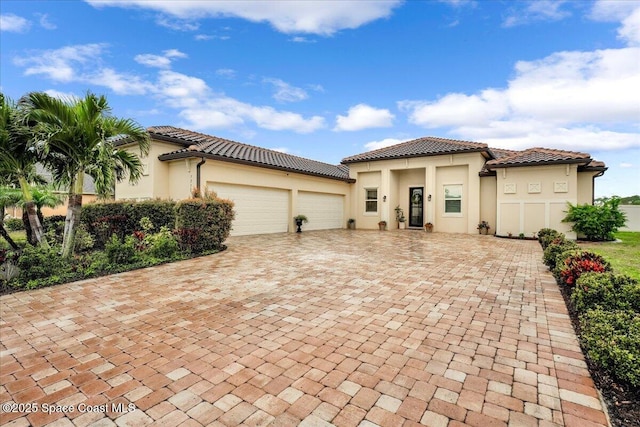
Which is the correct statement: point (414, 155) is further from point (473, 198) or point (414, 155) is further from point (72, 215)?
point (72, 215)

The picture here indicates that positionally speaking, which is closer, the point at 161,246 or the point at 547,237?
the point at 161,246

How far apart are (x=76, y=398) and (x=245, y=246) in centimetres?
803

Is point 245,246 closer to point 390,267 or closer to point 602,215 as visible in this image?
point 390,267

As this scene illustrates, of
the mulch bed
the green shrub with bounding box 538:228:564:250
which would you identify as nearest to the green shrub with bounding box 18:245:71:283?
the mulch bed

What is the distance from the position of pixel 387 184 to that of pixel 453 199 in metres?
3.70

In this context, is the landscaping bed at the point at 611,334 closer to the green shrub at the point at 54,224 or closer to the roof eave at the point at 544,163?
the roof eave at the point at 544,163

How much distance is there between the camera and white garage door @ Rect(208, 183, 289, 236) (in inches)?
516

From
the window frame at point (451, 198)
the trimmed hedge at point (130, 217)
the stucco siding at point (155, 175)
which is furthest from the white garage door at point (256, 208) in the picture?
the window frame at point (451, 198)

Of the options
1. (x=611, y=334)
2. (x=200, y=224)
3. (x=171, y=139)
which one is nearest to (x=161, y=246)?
(x=200, y=224)

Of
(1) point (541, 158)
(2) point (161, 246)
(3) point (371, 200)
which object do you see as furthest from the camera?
(3) point (371, 200)

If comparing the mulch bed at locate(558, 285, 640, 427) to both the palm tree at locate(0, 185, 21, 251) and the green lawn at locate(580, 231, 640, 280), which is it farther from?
the palm tree at locate(0, 185, 21, 251)

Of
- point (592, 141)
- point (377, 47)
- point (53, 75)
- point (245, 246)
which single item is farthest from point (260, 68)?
point (592, 141)

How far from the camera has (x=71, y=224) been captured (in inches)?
278

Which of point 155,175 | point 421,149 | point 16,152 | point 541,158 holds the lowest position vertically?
point 16,152
